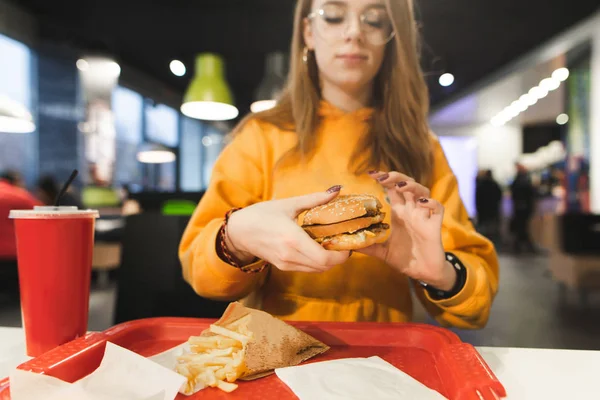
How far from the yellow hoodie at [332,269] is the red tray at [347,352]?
0.18 m

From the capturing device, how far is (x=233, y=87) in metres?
4.12

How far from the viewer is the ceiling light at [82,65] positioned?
5545 mm

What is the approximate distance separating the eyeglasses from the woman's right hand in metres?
0.61

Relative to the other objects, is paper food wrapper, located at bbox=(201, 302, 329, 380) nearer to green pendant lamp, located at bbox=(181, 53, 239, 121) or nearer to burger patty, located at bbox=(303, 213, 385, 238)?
burger patty, located at bbox=(303, 213, 385, 238)

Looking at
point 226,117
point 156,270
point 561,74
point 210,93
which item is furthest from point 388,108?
point 561,74

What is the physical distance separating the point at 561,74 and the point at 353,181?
15.9ft

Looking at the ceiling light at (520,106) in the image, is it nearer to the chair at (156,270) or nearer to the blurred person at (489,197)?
the blurred person at (489,197)

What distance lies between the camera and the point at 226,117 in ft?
11.5

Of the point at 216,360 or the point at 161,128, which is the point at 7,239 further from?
the point at 161,128

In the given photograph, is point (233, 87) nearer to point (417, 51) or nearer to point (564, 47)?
point (417, 51)

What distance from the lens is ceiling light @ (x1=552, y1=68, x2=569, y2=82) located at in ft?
15.4

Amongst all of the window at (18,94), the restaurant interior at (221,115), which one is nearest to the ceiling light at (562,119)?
the restaurant interior at (221,115)

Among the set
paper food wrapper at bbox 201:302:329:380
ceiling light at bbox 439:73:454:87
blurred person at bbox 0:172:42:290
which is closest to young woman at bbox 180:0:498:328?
paper food wrapper at bbox 201:302:329:380

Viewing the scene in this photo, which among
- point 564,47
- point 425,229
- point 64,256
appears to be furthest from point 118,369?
point 564,47
